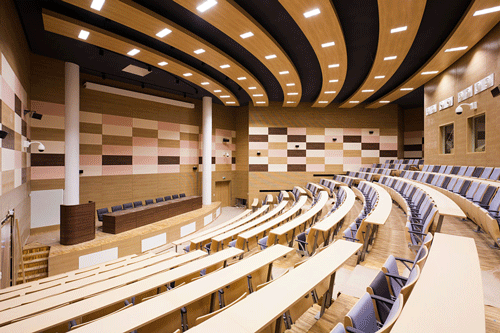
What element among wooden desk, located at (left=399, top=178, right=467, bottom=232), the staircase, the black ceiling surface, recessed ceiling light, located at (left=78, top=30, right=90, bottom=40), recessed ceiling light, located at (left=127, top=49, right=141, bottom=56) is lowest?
the staircase

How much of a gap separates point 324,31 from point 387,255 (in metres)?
2.66

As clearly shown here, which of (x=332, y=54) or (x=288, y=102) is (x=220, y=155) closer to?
(x=288, y=102)

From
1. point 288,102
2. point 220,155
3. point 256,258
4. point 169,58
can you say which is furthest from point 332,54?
point 220,155

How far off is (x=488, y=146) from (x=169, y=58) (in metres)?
4.91

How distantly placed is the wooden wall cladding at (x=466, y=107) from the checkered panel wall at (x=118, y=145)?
5.23 m

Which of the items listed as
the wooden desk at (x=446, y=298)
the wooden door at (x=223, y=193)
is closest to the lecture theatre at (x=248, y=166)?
the wooden desk at (x=446, y=298)

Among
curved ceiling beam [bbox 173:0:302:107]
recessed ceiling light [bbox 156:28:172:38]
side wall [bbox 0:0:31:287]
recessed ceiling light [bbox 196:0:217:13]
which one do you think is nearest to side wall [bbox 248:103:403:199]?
curved ceiling beam [bbox 173:0:302:107]

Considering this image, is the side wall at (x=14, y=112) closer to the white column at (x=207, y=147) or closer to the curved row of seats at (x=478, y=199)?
the white column at (x=207, y=147)

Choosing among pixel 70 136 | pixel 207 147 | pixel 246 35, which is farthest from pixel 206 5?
pixel 207 147

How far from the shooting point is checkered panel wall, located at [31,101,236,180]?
4312mm

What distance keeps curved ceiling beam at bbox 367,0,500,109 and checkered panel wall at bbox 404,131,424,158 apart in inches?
108

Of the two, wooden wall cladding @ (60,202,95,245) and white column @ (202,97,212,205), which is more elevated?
white column @ (202,97,212,205)

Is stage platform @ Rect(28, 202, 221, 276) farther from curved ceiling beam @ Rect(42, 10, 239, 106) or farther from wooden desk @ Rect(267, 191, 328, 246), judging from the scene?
curved ceiling beam @ Rect(42, 10, 239, 106)

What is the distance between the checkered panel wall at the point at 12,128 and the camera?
98.4 inches
